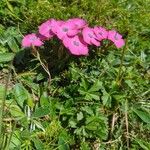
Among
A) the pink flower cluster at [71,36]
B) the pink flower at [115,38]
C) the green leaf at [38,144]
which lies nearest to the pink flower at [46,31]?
the pink flower cluster at [71,36]

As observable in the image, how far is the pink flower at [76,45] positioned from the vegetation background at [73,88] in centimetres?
10

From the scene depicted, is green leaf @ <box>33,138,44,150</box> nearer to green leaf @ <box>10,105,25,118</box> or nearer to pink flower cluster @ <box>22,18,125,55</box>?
green leaf @ <box>10,105,25,118</box>

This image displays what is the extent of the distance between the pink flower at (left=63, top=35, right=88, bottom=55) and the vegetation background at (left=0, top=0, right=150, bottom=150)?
4.1 inches

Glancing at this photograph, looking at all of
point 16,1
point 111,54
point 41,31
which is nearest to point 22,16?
point 16,1

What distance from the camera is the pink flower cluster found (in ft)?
8.00

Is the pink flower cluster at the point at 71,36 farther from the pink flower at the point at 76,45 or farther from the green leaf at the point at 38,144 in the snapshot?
the green leaf at the point at 38,144

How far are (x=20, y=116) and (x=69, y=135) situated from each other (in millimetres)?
252

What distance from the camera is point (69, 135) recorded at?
2277 mm

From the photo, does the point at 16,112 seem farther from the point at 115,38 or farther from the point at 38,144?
the point at 115,38

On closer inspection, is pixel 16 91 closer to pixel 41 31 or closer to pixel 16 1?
pixel 41 31

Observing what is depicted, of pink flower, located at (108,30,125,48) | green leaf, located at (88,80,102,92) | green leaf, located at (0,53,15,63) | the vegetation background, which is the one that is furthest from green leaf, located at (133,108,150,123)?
green leaf, located at (0,53,15,63)

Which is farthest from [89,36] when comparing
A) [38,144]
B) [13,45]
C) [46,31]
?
[38,144]

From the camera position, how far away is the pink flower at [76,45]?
95.4 inches

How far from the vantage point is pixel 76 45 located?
96.2 inches
